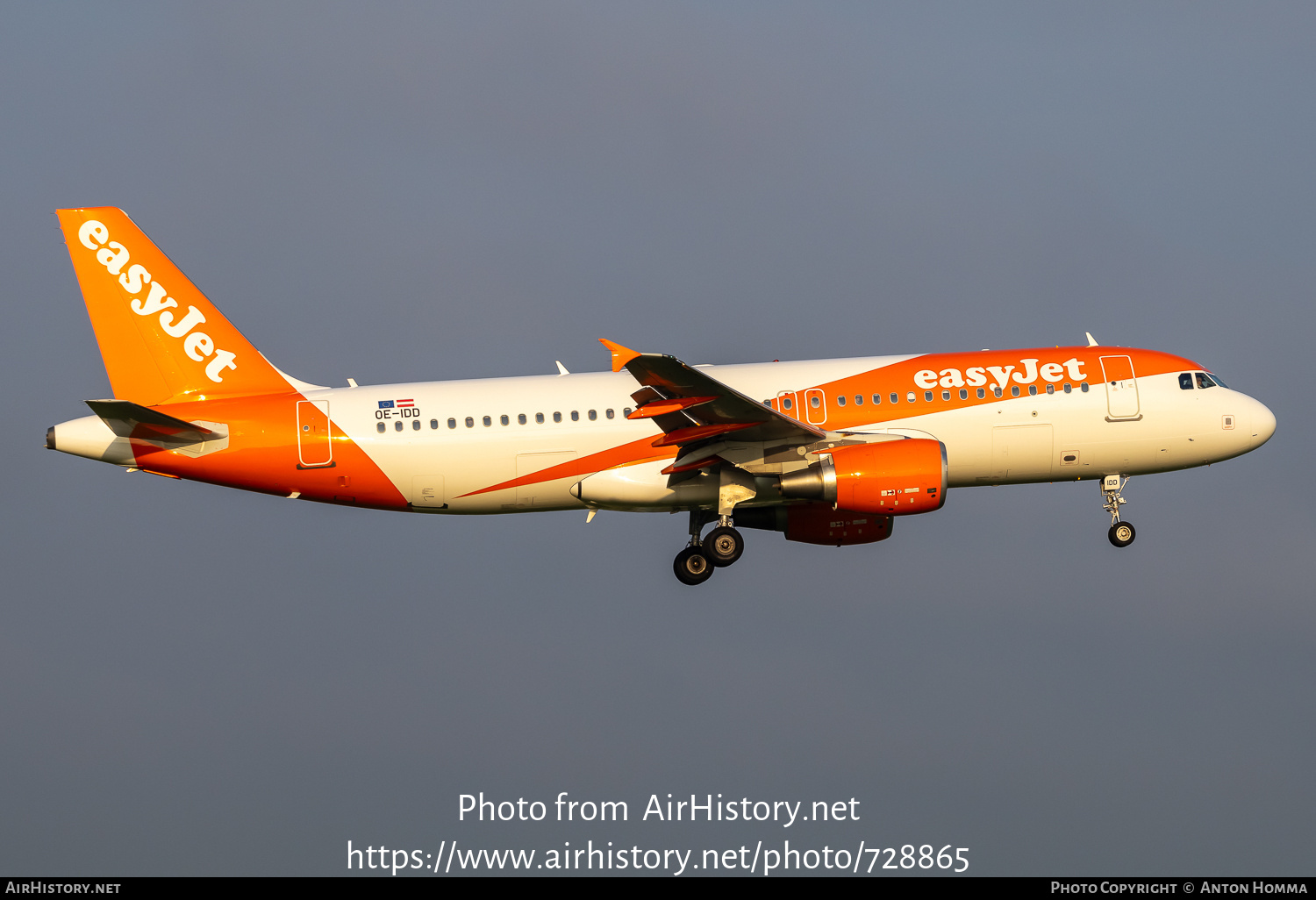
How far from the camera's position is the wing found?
33781mm

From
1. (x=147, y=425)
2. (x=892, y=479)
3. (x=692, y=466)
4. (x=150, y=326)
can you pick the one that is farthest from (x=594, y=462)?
(x=150, y=326)

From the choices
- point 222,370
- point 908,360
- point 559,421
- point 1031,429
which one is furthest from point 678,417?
point 222,370

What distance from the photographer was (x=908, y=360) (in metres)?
38.1

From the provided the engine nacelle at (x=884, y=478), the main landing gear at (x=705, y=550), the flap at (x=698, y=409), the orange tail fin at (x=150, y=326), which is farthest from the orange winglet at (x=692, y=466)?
the orange tail fin at (x=150, y=326)

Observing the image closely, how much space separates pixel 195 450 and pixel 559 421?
895 cm

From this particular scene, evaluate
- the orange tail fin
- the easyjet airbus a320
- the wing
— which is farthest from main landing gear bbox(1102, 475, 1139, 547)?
the orange tail fin

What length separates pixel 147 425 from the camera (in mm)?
35938

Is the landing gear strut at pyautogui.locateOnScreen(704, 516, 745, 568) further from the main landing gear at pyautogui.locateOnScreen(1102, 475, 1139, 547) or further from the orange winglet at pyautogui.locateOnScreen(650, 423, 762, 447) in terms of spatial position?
the main landing gear at pyautogui.locateOnScreen(1102, 475, 1139, 547)

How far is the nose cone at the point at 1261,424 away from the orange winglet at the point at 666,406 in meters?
15.2

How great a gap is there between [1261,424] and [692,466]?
1537 centimetres

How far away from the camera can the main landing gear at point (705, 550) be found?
38125 millimetres

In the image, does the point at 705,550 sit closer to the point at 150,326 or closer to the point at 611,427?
the point at 611,427

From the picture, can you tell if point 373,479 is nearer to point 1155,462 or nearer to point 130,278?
point 130,278

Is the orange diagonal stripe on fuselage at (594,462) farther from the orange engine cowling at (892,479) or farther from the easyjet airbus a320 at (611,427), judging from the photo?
the orange engine cowling at (892,479)
